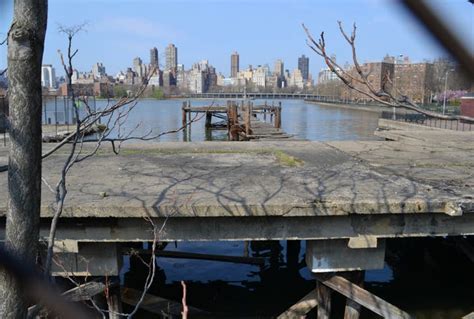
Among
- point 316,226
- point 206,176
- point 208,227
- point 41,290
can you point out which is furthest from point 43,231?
point 41,290

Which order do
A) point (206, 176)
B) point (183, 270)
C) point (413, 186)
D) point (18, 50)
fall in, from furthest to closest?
point (183, 270)
point (206, 176)
point (413, 186)
point (18, 50)

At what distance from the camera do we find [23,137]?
6.84 ft

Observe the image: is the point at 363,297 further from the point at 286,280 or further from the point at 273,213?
the point at 286,280

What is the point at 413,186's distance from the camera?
7.09 m

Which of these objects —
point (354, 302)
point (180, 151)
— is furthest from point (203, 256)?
point (354, 302)

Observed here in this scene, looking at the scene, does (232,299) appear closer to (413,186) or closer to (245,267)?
(245,267)

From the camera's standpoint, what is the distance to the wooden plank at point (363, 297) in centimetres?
653

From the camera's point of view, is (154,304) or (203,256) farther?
(203,256)

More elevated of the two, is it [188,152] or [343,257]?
[188,152]

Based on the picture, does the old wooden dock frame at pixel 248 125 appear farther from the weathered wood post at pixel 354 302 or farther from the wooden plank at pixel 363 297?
the wooden plank at pixel 363 297

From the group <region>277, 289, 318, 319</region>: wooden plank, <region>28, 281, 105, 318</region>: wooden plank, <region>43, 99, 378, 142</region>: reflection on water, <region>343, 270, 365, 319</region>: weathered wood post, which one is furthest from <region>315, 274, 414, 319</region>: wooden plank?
<region>43, 99, 378, 142</region>: reflection on water

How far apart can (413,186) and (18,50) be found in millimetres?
6319

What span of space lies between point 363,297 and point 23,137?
5.82m

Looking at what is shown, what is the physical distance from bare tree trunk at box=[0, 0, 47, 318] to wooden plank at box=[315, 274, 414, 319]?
5384 mm
